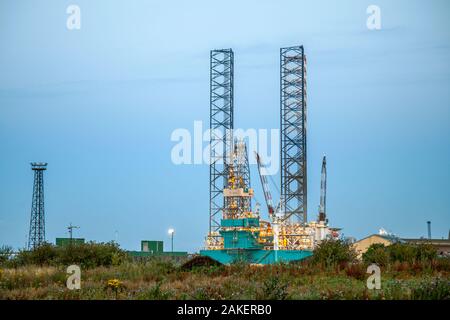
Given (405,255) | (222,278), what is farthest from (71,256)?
(405,255)

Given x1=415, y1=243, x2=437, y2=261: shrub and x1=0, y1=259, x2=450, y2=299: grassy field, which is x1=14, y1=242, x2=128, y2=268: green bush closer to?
x1=0, y1=259, x2=450, y2=299: grassy field

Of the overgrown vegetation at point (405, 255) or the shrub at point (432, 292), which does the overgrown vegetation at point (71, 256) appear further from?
the shrub at point (432, 292)

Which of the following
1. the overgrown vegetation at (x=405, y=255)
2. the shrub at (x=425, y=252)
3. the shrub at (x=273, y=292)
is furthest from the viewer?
the shrub at (x=425, y=252)

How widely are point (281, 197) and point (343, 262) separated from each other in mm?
50504

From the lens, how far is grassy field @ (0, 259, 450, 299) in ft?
53.2

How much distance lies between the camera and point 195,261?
1033 inches

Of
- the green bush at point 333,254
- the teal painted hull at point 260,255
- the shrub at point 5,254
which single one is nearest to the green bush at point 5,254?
the shrub at point 5,254

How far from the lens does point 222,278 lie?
67.2 feet

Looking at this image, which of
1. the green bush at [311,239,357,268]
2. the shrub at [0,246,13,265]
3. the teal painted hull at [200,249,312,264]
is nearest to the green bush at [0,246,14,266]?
the shrub at [0,246,13,265]

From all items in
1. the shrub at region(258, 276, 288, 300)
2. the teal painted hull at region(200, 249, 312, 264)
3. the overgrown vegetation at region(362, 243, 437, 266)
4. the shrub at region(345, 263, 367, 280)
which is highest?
the shrub at region(258, 276, 288, 300)

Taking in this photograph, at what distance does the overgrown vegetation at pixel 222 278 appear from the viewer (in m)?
16.5

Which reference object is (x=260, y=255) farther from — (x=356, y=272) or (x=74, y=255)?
(x=356, y=272)
